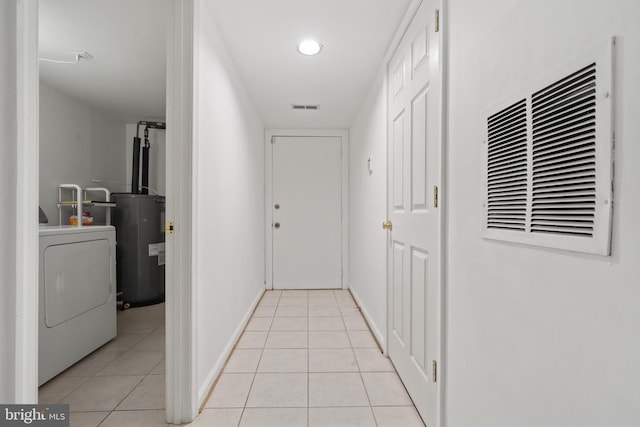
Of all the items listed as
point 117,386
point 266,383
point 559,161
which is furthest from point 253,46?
point 117,386

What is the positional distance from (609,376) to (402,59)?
1.81 metres

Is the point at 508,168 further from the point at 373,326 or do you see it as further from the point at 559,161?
the point at 373,326

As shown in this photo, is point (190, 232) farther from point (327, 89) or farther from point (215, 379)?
point (327, 89)

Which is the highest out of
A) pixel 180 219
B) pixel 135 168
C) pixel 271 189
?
pixel 135 168

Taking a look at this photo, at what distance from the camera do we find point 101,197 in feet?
12.4

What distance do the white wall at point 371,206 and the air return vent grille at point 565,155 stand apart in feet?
4.86

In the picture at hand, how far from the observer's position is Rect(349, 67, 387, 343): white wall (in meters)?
2.29

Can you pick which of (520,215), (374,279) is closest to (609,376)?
(520,215)

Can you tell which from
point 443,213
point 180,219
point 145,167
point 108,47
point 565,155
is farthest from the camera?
point 145,167

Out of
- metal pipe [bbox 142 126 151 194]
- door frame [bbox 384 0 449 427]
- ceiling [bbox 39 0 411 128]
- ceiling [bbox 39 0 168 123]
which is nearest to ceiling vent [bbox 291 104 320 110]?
ceiling [bbox 39 0 411 128]

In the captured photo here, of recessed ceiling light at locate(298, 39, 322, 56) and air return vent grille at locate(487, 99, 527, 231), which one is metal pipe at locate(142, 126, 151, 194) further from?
air return vent grille at locate(487, 99, 527, 231)

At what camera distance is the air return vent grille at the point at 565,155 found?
1.92 feet

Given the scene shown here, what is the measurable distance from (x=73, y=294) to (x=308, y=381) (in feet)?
5.61

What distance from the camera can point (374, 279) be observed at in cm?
259
